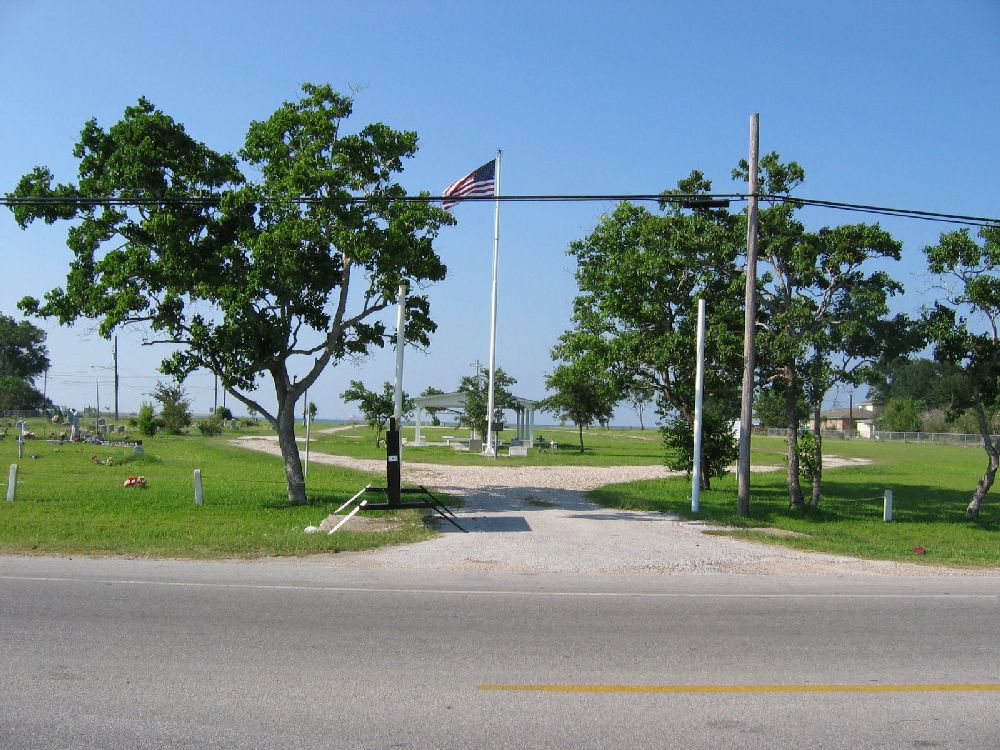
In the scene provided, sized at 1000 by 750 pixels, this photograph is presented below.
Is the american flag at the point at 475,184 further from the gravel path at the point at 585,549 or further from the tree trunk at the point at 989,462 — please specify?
the tree trunk at the point at 989,462

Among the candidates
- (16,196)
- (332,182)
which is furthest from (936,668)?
(16,196)

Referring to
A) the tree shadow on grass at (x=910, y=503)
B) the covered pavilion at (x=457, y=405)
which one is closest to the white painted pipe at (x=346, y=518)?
the tree shadow on grass at (x=910, y=503)

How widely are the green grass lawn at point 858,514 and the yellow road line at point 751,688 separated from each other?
8.02m

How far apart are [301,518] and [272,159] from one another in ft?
26.6

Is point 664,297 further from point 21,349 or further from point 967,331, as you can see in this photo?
point 21,349

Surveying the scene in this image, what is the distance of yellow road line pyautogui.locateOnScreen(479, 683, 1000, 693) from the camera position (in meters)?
6.41

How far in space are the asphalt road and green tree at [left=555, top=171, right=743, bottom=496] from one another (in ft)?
42.3

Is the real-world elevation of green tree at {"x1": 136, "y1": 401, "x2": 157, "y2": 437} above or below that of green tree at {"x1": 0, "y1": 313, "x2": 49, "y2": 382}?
below

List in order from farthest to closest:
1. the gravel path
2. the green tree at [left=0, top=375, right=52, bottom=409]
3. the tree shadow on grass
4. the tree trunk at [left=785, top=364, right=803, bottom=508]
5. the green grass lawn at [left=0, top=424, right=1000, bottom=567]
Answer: the green tree at [left=0, top=375, right=52, bottom=409]
the tree shadow on grass
the tree trunk at [left=785, top=364, right=803, bottom=508]
the green grass lawn at [left=0, top=424, right=1000, bottom=567]
the gravel path

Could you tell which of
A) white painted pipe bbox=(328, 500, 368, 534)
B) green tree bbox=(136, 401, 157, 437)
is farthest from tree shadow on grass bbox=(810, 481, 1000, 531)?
green tree bbox=(136, 401, 157, 437)

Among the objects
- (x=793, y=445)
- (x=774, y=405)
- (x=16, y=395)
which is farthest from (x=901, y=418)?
(x=16, y=395)

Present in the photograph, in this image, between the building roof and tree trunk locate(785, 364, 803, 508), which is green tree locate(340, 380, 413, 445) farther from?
tree trunk locate(785, 364, 803, 508)

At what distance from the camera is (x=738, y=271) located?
73.6 ft

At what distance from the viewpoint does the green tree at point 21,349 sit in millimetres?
113125
